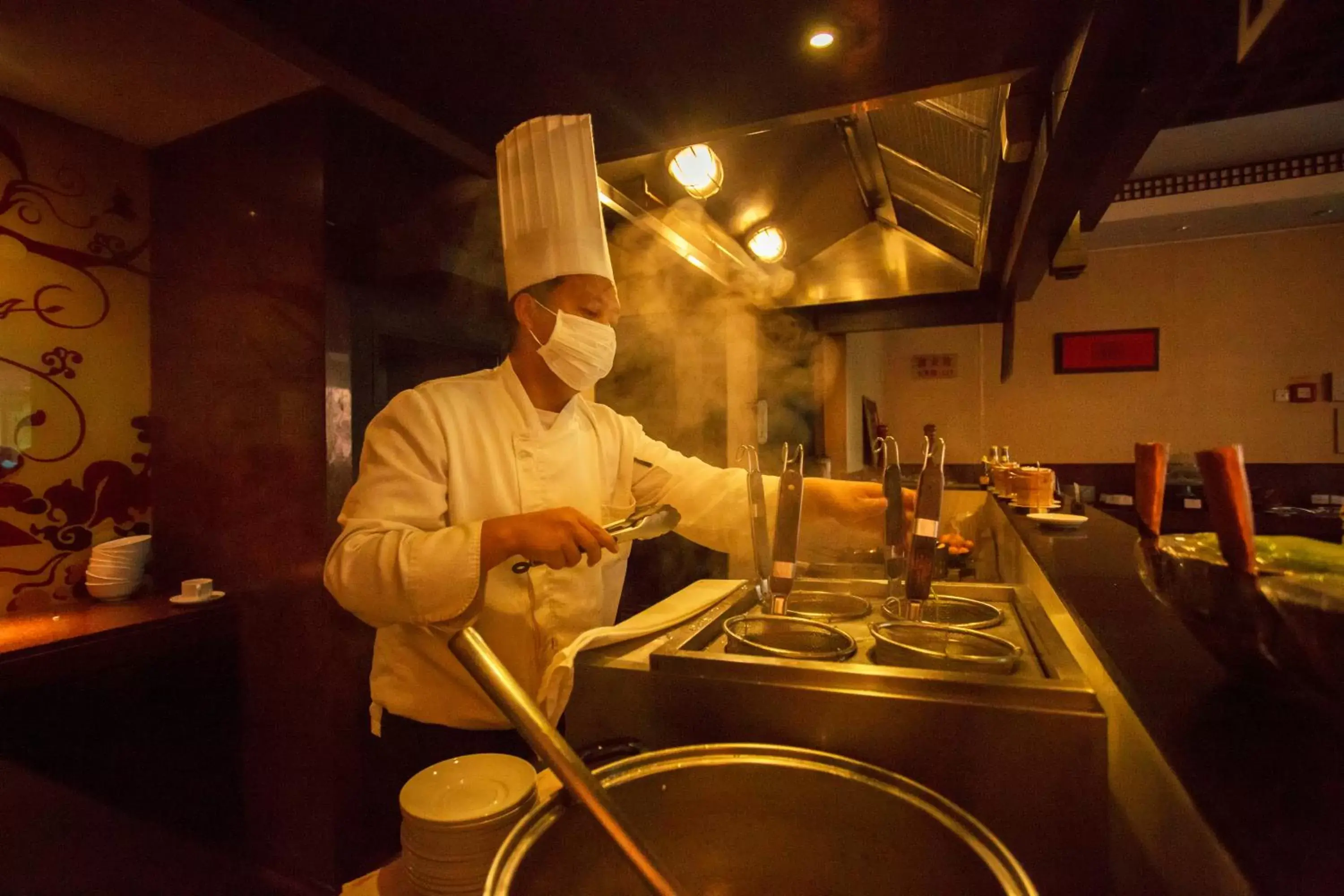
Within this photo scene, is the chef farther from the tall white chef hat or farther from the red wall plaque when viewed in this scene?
the red wall plaque

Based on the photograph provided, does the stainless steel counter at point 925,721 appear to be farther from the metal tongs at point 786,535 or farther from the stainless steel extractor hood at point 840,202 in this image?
the stainless steel extractor hood at point 840,202

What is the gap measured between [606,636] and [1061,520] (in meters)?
2.03

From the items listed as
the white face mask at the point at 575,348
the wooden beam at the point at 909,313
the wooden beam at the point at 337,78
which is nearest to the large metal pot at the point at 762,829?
the white face mask at the point at 575,348

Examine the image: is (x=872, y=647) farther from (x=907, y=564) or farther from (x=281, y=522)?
(x=281, y=522)

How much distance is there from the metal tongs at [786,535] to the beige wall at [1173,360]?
480 cm

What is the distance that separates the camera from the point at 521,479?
1.66 meters

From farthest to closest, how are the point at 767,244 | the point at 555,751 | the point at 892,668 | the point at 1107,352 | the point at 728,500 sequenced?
the point at 1107,352, the point at 767,244, the point at 728,500, the point at 892,668, the point at 555,751

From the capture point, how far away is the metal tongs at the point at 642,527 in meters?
1.25

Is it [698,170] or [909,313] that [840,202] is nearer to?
[909,313]

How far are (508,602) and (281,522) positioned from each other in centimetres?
125

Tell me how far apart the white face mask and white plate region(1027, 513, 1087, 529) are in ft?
5.87

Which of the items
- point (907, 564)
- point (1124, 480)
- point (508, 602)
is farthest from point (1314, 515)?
point (508, 602)

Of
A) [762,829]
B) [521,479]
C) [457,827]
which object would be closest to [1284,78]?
[521,479]

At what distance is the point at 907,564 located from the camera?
4.00ft
